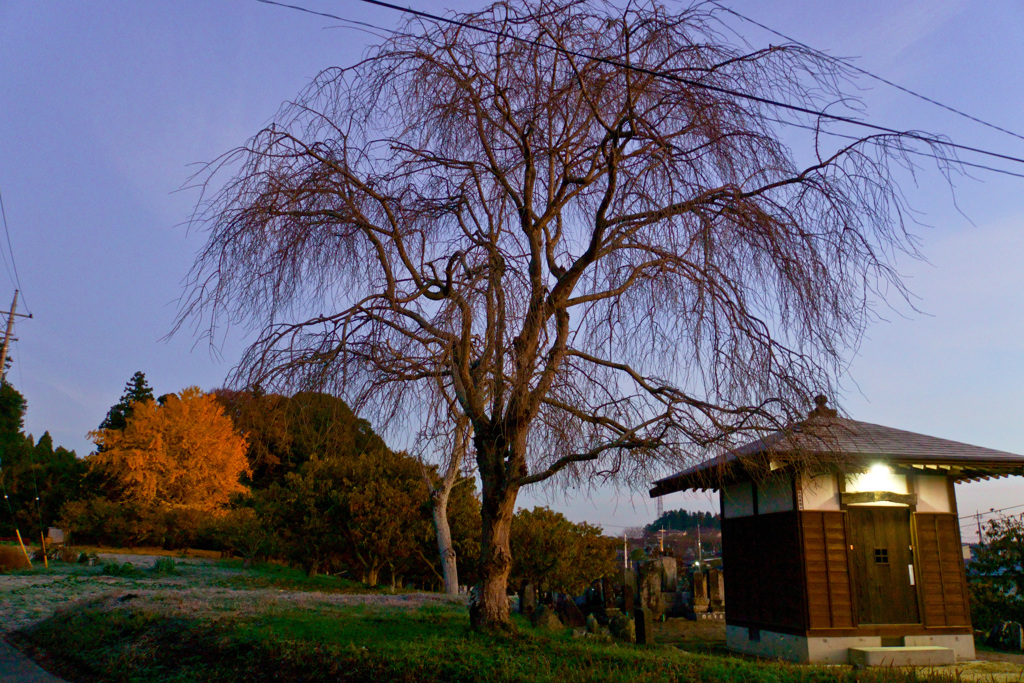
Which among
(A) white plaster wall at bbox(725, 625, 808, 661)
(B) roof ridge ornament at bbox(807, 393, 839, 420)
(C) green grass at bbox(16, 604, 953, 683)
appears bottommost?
(A) white plaster wall at bbox(725, 625, 808, 661)

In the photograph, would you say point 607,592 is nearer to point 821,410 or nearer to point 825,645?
point 825,645

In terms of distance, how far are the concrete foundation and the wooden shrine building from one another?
0.05ft

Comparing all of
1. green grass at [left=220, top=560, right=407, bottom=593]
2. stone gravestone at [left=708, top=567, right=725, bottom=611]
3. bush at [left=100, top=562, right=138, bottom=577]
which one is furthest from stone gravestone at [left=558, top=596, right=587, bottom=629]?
bush at [left=100, top=562, right=138, bottom=577]

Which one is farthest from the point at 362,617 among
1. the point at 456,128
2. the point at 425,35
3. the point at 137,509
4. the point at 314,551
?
the point at 137,509

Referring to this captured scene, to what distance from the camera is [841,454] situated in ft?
24.7

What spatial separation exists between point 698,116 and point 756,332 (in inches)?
85.5

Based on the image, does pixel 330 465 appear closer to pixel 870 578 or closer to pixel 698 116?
pixel 870 578

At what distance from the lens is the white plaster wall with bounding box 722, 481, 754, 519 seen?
499 inches

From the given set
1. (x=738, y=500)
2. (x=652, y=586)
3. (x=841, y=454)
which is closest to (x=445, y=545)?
(x=652, y=586)

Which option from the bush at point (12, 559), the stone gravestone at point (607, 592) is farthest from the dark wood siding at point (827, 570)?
the bush at point (12, 559)

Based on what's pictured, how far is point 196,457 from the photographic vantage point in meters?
30.4

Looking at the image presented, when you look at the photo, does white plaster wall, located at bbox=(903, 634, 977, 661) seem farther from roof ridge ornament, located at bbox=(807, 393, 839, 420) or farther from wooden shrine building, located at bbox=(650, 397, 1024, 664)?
roof ridge ornament, located at bbox=(807, 393, 839, 420)

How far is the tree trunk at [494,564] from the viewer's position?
849 centimetres

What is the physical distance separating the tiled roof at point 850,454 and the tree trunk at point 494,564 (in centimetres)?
214
